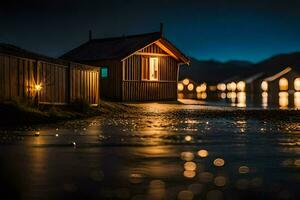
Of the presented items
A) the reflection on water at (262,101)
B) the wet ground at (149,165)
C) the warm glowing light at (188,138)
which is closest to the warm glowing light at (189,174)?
the wet ground at (149,165)

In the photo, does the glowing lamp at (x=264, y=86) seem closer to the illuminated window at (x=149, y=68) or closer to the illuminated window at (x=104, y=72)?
the illuminated window at (x=149, y=68)

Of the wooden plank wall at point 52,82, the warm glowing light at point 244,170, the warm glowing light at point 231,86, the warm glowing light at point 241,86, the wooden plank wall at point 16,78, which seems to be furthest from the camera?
the warm glowing light at point 231,86

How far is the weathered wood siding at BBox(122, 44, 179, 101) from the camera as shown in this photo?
41531mm

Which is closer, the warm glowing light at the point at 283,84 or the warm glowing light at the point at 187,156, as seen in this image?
the warm glowing light at the point at 187,156

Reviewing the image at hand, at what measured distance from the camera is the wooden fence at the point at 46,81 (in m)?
21.3

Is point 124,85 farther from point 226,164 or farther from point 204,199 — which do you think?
point 204,199

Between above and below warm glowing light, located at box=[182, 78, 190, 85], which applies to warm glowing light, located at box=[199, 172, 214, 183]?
below

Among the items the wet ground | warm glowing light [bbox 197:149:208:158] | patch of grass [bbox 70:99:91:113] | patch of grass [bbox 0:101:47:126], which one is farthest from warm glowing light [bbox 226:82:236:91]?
warm glowing light [bbox 197:149:208:158]

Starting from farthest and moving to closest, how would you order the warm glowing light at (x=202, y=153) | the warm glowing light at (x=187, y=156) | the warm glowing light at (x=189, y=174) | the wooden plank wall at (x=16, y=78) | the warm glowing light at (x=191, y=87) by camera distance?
the warm glowing light at (x=191, y=87) → the wooden plank wall at (x=16, y=78) → the warm glowing light at (x=202, y=153) → the warm glowing light at (x=187, y=156) → the warm glowing light at (x=189, y=174)

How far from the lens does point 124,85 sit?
41.2 m

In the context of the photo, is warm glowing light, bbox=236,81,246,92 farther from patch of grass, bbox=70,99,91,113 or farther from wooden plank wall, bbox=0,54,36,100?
wooden plank wall, bbox=0,54,36,100

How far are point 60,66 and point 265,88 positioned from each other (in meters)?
95.5

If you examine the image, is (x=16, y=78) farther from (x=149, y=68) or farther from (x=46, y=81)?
(x=149, y=68)

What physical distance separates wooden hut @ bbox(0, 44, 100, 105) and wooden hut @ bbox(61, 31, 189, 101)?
10850 mm
